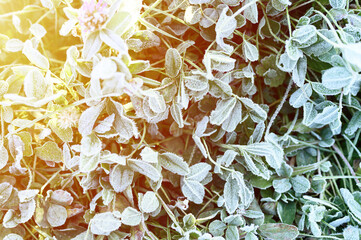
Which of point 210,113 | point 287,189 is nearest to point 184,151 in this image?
point 210,113

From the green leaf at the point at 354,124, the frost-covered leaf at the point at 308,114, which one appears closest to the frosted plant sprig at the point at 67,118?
the frost-covered leaf at the point at 308,114

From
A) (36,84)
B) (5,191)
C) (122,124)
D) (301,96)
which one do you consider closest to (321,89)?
(301,96)

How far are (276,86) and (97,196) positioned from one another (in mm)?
A: 415

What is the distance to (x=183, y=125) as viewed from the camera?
0.71 metres

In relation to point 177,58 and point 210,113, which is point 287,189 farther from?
point 177,58

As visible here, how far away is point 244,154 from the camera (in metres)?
0.71

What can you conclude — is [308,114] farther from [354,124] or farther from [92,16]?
[92,16]

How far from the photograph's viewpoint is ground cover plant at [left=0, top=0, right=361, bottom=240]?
64 cm

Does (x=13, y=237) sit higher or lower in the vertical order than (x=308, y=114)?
lower

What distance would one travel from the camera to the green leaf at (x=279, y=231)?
737 millimetres

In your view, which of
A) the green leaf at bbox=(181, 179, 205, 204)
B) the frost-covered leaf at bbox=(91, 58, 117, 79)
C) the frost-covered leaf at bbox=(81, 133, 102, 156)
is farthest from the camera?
the green leaf at bbox=(181, 179, 205, 204)

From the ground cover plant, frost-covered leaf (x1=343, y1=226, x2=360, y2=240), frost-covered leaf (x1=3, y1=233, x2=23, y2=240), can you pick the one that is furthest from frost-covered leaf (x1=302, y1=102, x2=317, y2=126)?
frost-covered leaf (x1=3, y1=233, x2=23, y2=240)

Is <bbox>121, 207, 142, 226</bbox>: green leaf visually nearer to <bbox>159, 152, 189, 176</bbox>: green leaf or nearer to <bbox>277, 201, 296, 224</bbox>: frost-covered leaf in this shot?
<bbox>159, 152, 189, 176</bbox>: green leaf

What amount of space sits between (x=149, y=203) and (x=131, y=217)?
0.04m
